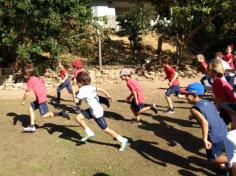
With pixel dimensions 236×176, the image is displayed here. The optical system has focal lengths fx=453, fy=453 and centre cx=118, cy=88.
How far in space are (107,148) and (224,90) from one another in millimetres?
2464

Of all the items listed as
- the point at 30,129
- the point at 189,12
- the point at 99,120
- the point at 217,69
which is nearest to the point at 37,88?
the point at 30,129

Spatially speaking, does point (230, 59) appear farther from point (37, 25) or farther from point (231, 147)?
point (231, 147)

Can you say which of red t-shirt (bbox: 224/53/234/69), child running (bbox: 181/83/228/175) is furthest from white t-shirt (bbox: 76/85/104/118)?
red t-shirt (bbox: 224/53/234/69)

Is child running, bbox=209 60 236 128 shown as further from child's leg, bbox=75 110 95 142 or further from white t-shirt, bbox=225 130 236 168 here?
white t-shirt, bbox=225 130 236 168

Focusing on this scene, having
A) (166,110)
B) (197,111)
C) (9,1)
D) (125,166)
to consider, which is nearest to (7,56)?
(9,1)

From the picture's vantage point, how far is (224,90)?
26.5 feet

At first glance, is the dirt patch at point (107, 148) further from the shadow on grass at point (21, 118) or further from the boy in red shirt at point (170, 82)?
the boy in red shirt at point (170, 82)

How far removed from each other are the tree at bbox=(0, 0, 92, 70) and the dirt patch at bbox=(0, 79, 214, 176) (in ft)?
16.9

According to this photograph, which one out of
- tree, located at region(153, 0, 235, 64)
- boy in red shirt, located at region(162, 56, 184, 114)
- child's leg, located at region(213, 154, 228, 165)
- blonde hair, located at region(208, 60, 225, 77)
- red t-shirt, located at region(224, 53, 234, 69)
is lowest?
child's leg, located at region(213, 154, 228, 165)

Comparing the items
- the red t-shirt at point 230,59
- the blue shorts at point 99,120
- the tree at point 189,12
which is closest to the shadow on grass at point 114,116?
the blue shorts at point 99,120

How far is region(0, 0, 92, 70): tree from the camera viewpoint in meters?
16.3

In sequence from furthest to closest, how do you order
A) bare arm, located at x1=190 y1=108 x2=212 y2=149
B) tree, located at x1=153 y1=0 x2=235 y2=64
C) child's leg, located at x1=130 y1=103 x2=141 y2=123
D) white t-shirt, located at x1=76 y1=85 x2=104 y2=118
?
tree, located at x1=153 y1=0 x2=235 y2=64 < child's leg, located at x1=130 y1=103 x2=141 y2=123 < white t-shirt, located at x1=76 y1=85 x2=104 y2=118 < bare arm, located at x1=190 y1=108 x2=212 y2=149

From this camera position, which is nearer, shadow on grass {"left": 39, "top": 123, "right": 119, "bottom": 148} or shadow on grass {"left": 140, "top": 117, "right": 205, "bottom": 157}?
shadow on grass {"left": 140, "top": 117, "right": 205, "bottom": 157}

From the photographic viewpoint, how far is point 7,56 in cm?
1858
